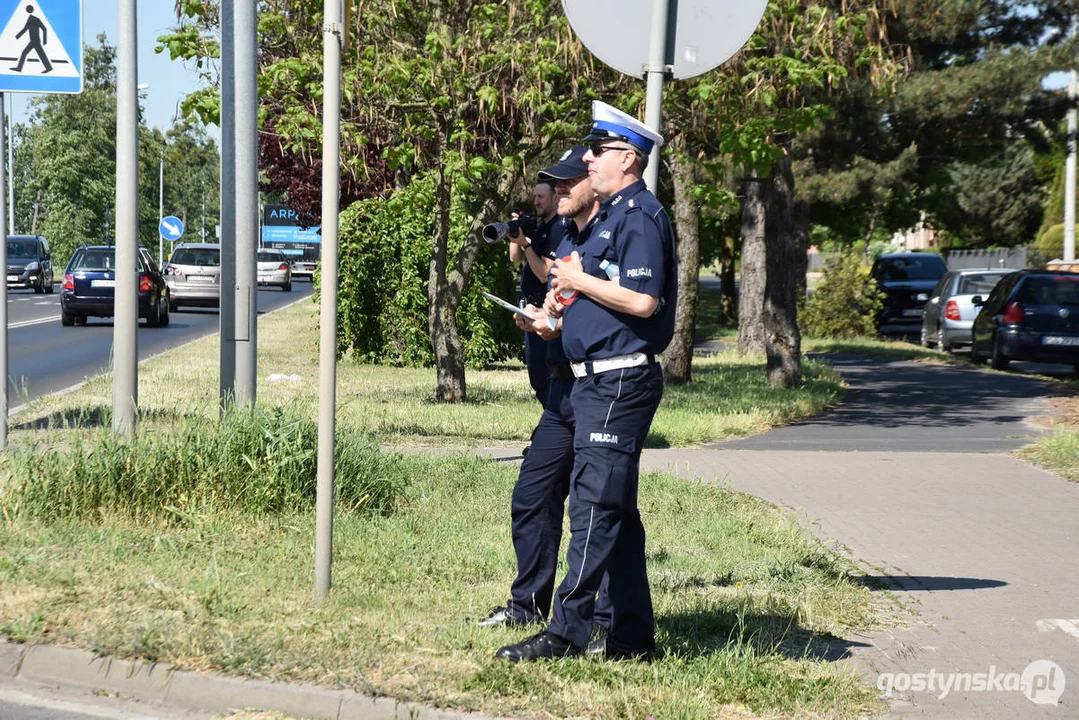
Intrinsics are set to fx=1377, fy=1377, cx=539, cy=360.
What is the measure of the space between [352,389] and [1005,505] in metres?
8.73

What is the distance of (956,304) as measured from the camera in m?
25.6

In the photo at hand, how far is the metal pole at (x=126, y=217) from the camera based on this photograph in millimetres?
8125

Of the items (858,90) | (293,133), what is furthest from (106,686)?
(858,90)

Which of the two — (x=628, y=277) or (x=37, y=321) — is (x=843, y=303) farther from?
(x=628, y=277)

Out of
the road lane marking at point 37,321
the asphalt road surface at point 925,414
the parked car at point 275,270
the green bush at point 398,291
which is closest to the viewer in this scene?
the asphalt road surface at point 925,414

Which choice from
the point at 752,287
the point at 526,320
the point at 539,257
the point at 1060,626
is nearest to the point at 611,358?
the point at 526,320

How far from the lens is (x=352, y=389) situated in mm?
15781

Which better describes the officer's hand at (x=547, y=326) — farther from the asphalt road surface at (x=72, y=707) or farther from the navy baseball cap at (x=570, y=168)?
the asphalt road surface at (x=72, y=707)

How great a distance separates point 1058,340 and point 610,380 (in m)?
17.6

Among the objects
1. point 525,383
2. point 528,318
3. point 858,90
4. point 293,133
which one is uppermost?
point 858,90

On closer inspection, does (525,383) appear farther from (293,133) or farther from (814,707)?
(814,707)

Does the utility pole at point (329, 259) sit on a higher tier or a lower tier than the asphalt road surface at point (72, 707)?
higher

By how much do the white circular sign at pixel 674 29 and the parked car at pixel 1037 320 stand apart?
16.4 meters

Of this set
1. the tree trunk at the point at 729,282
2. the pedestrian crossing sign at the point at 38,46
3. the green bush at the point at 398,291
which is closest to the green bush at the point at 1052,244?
the tree trunk at the point at 729,282
